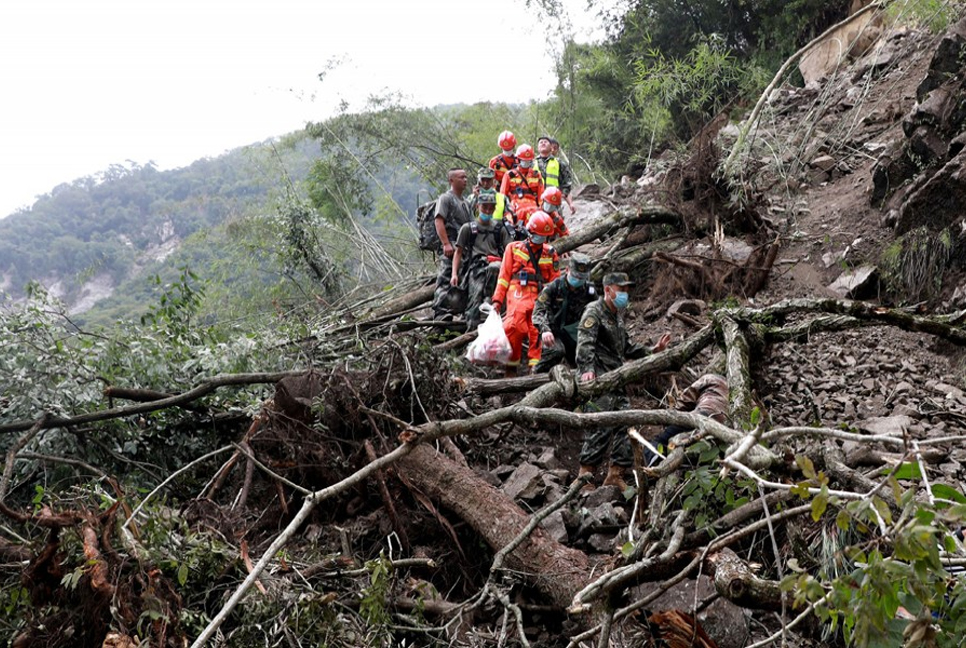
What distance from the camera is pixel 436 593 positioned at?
11.4 ft

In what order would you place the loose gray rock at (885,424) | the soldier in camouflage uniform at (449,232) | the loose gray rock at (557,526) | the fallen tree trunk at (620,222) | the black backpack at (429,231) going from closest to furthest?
the loose gray rock at (557,526), the loose gray rock at (885,424), the soldier in camouflage uniform at (449,232), the black backpack at (429,231), the fallen tree trunk at (620,222)

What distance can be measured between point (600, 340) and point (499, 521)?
2044 millimetres

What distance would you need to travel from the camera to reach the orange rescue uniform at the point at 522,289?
6.24m

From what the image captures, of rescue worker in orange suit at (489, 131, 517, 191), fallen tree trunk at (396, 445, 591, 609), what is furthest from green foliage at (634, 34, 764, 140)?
fallen tree trunk at (396, 445, 591, 609)

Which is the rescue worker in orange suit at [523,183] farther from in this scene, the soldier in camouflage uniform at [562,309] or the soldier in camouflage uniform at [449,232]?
the soldier in camouflage uniform at [562,309]

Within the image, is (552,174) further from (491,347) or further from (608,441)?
(608,441)

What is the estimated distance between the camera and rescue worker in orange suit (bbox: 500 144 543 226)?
829cm

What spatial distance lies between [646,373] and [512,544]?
2029mm

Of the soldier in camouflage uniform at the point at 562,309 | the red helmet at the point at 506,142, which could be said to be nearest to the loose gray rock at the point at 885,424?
the soldier in camouflage uniform at the point at 562,309

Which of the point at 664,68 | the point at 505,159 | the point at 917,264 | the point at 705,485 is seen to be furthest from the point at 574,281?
the point at 664,68

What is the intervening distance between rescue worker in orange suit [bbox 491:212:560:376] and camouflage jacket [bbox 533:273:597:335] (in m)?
0.33

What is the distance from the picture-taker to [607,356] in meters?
5.33

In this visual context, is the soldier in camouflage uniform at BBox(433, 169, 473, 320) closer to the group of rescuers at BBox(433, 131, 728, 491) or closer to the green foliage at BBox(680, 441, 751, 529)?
the group of rescuers at BBox(433, 131, 728, 491)

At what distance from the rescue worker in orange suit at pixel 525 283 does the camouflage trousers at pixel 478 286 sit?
581 mm
